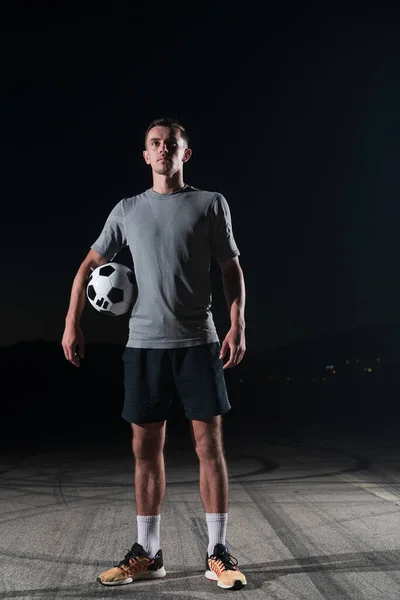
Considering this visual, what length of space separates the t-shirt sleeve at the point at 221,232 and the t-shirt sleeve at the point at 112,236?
0.51 m

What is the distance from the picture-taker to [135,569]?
3678 mm

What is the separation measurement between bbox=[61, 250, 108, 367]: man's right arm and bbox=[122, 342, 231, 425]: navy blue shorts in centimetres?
33

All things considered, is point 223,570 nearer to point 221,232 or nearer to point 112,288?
point 112,288

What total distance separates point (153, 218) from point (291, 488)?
3.33m

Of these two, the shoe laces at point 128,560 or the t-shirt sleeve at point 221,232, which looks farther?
the t-shirt sleeve at point 221,232

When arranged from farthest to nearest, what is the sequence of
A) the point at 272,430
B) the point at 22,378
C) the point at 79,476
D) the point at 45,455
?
the point at 22,378 < the point at 272,430 < the point at 45,455 < the point at 79,476

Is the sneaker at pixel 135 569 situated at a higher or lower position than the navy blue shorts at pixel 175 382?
lower

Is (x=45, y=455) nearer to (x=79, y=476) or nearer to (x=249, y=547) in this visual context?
(x=79, y=476)

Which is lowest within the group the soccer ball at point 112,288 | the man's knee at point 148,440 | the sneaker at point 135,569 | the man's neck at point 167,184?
the sneaker at point 135,569

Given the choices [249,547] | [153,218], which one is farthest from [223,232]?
[249,547]

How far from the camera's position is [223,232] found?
3881 millimetres

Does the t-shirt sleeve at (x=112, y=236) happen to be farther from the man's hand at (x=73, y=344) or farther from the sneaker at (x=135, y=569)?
the sneaker at (x=135, y=569)

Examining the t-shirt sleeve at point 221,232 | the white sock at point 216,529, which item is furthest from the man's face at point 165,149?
the white sock at point 216,529

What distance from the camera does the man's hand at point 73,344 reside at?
387 centimetres
